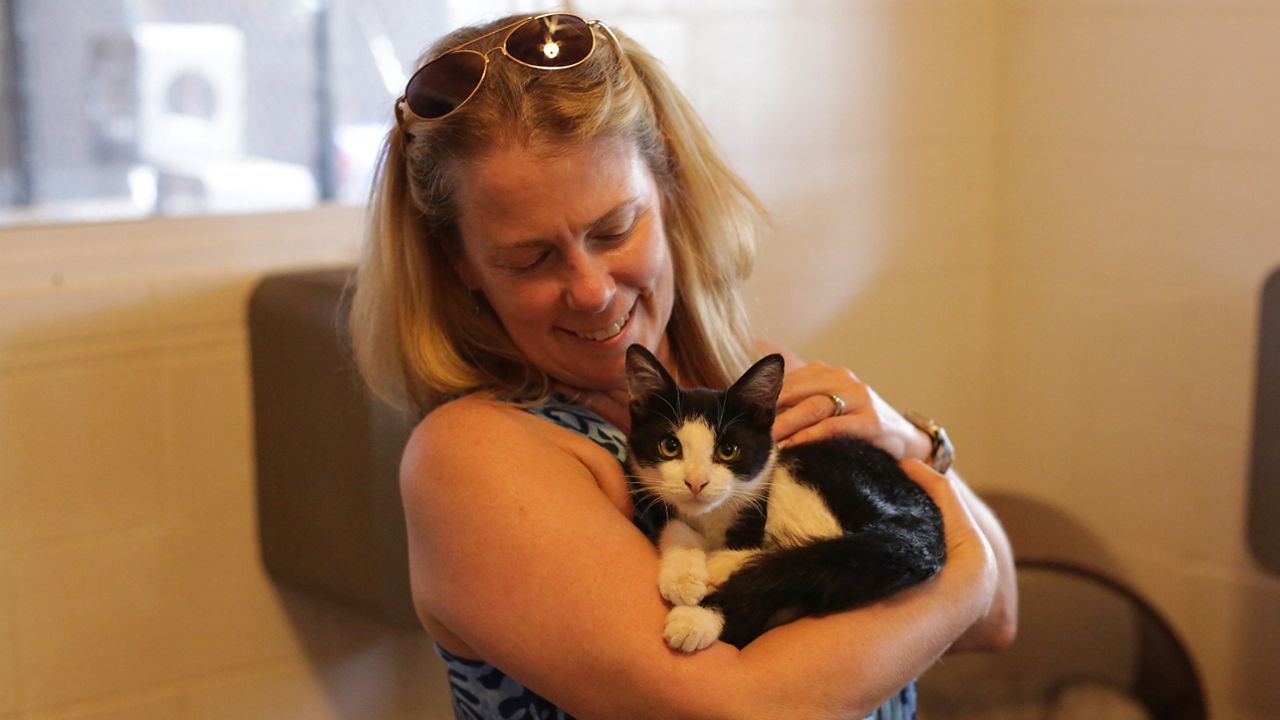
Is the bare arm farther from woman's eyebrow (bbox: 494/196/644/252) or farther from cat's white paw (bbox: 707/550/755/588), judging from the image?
woman's eyebrow (bbox: 494/196/644/252)

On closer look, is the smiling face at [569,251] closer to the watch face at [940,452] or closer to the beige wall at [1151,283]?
the watch face at [940,452]

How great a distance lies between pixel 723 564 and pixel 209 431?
0.90 meters

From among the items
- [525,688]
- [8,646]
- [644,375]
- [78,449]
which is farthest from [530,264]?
[8,646]

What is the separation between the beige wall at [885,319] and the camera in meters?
1.57

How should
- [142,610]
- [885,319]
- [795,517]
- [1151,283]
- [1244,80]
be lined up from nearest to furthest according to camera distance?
[795,517]
[142,610]
[1244,80]
[1151,283]
[885,319]

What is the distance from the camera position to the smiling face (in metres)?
1.12

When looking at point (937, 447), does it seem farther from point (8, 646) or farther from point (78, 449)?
point (8, 646)

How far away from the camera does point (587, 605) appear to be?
99 cm

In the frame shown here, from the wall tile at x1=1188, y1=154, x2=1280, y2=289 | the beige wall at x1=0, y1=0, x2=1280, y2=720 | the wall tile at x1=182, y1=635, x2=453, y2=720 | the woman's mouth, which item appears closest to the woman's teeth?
the woman's mouth

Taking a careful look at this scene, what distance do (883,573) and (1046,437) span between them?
4.80 ft

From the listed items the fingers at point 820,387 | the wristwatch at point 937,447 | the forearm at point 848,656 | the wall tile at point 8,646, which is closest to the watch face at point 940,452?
the wristwatch at point 937,447

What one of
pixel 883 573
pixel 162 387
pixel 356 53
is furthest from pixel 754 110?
pixel 883 573

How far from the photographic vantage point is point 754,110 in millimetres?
2051

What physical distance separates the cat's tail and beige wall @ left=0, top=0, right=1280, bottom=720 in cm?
93
